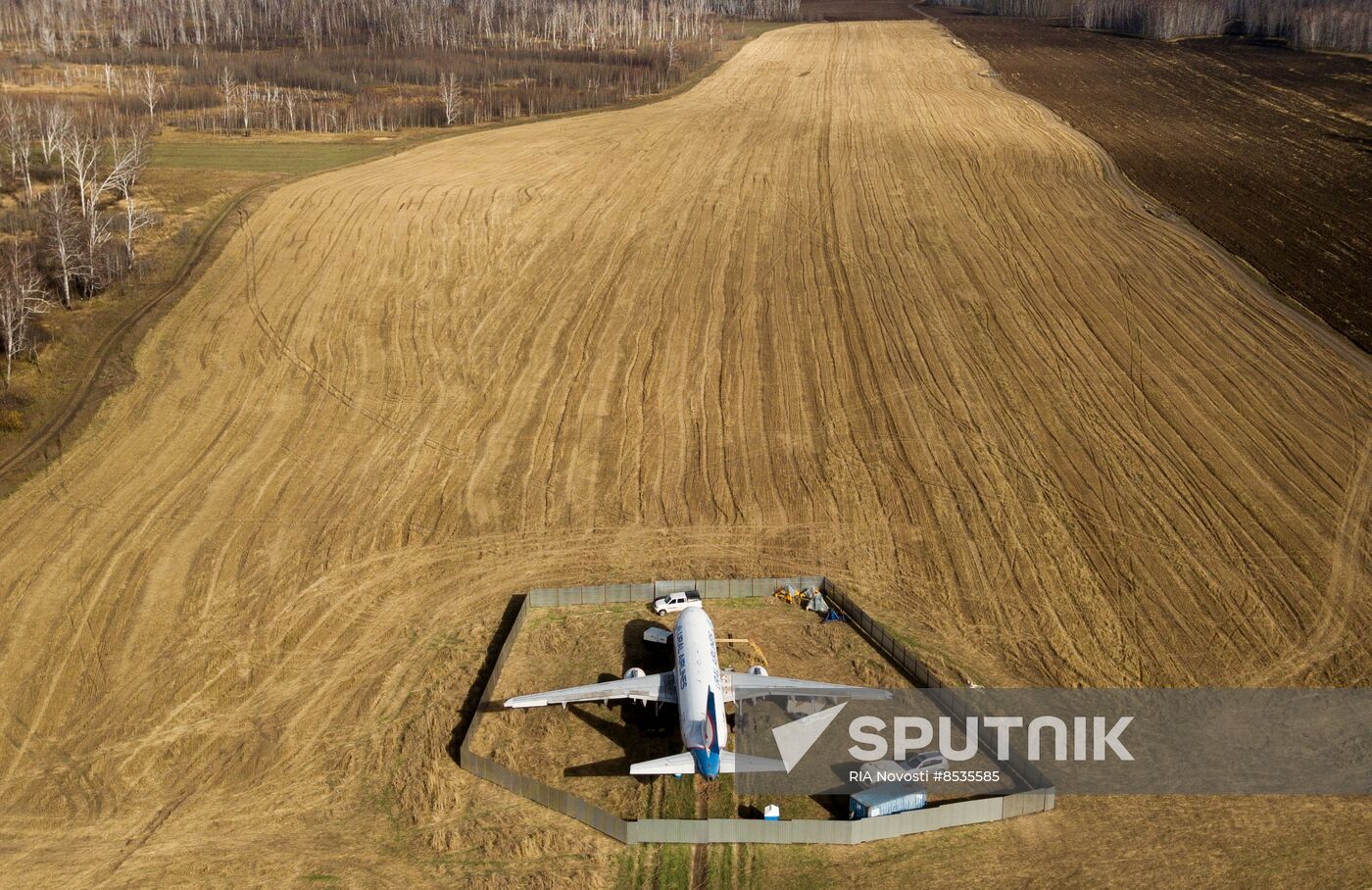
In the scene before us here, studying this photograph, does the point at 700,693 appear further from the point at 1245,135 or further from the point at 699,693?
the point at 1245,135

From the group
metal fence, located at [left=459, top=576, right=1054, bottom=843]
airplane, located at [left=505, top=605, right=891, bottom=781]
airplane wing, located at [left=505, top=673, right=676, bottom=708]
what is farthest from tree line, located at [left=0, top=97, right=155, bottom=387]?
metal fence, located at [left=459, top=576, right=1054, bottom=843]

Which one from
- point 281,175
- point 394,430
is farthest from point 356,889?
point 281,175

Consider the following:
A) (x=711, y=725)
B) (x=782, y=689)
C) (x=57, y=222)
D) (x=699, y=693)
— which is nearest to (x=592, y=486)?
(x=782, y=689)

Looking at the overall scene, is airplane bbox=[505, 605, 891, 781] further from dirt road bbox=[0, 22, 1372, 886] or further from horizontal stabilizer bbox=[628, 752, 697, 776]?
dirt road bbox=[0, 22, 1372, 886]

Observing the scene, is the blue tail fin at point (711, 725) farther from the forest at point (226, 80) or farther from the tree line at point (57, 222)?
the tree line at point (57, 222)

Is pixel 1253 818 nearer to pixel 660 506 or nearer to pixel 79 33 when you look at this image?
pixel 660 506

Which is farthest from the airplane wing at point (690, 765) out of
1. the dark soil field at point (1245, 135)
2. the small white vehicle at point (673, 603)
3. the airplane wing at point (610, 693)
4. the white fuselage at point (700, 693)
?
the dark soil field at point (1245, 135)
